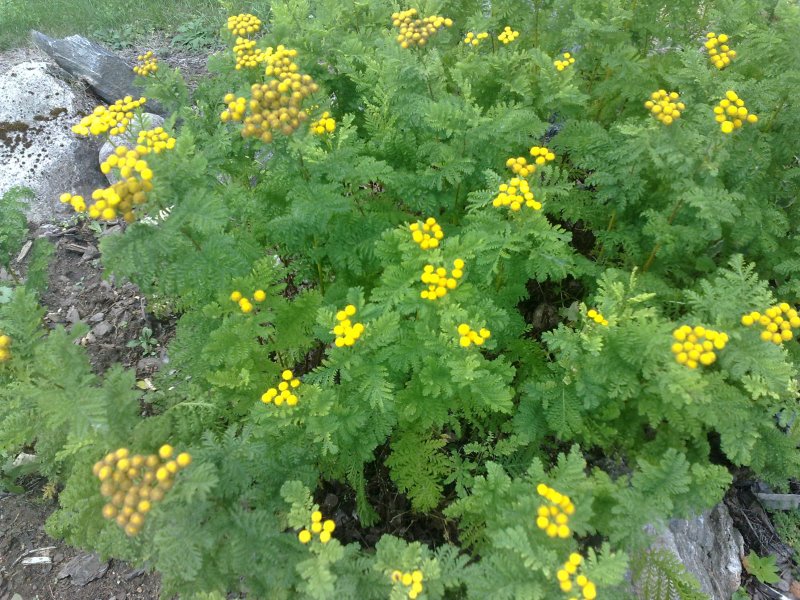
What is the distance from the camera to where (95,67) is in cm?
705

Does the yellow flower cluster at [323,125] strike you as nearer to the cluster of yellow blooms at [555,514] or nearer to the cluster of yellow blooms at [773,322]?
the cluster of yellow blooms at [555,514]

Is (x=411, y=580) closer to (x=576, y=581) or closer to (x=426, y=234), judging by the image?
(x=576, y=581)

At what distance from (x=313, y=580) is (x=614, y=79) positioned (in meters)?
4.51

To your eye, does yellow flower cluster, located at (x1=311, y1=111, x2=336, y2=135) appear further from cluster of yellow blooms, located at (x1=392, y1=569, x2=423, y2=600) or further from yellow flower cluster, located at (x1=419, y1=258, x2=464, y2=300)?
cluster of yellow blooms, located at (x1=392, y1=569, x2=423, y2=600)

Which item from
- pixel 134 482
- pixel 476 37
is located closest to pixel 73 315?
pixel 134 482

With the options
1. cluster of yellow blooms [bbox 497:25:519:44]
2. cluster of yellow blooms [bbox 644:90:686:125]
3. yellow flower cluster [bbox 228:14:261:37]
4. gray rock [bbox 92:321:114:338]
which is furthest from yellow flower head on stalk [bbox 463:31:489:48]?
gray rock [bbox 92:321:114:338]

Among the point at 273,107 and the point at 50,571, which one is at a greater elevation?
the point at 273,107

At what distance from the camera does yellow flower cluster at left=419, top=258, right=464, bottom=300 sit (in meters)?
2.99

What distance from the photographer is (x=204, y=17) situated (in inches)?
358

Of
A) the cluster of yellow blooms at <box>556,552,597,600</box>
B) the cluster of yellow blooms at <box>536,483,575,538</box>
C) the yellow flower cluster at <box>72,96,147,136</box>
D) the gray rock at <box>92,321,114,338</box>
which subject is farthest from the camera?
the gray rock at <box>92,321,114,338</box>

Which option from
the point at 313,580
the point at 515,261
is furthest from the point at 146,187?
the point at 515,261

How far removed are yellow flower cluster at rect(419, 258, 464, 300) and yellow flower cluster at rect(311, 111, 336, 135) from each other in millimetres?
1223

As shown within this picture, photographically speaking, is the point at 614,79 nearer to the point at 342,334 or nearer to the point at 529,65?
the point at 529,65

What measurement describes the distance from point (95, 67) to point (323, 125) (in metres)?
5.30
